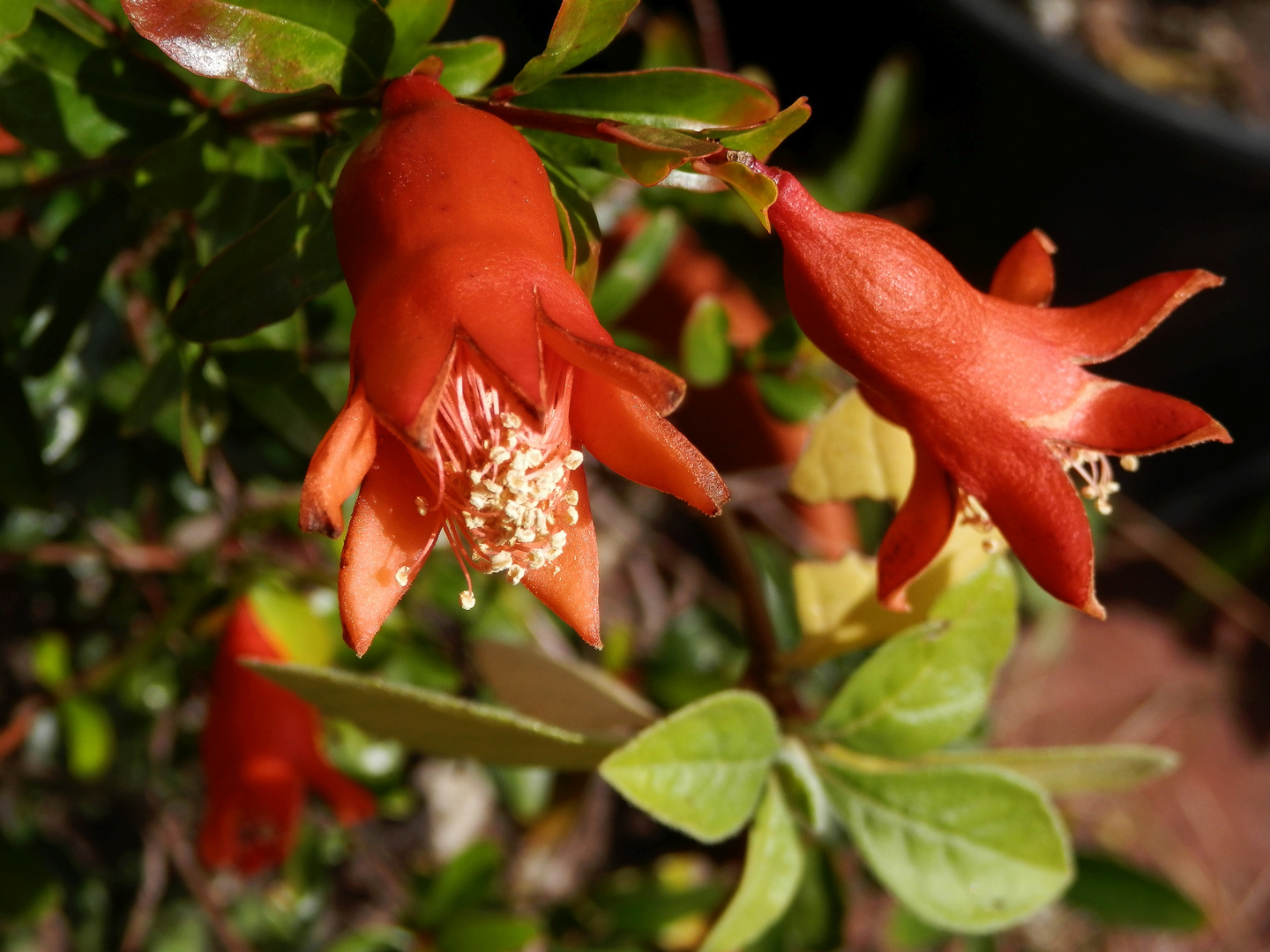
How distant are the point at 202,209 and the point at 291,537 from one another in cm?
79

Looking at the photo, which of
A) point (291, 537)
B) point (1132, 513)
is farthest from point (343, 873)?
point (1132, 513)

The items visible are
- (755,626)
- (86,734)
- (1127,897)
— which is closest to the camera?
(755,626)

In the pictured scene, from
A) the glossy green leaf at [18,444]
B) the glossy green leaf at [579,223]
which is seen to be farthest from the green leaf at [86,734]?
the glossy green leaf at [579,223]

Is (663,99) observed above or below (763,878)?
above

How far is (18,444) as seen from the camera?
88cm

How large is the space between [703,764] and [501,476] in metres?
0.27

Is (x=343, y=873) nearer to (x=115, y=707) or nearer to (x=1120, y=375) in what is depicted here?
(x=115, y=707)

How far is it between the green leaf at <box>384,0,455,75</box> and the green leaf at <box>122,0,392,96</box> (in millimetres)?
12

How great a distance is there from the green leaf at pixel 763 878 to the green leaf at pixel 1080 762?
0.15 metres

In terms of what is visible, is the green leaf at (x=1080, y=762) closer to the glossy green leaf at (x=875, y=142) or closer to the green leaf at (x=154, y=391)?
the green leaf at (x=154, y=391)

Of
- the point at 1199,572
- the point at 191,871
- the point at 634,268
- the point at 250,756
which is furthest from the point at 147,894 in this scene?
the point at 1199,572

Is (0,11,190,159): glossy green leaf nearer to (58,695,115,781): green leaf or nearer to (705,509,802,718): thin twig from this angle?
(705,509,802,718): thin twig

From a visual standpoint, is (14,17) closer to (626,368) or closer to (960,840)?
(626,368)

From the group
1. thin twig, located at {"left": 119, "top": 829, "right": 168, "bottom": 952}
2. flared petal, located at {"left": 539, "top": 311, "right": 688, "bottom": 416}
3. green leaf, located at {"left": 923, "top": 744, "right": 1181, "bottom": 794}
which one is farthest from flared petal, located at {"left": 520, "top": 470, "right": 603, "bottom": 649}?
thin twig, located at {"left": 119, "top": 829, "right": 168, "bottom": 952}
